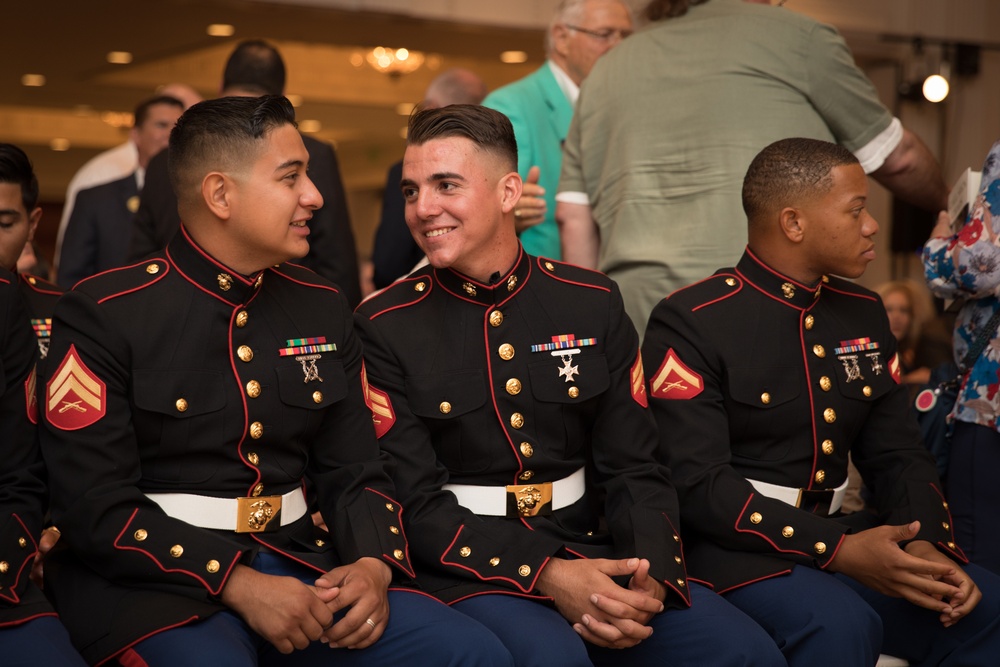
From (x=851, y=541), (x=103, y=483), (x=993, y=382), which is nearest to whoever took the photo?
(x=103, y=483)

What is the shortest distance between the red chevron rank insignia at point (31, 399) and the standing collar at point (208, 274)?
1.12 ft

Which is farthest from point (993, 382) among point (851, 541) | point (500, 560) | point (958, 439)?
point (500, 560)

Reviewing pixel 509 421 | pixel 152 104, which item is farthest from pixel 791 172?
pixel 152 104

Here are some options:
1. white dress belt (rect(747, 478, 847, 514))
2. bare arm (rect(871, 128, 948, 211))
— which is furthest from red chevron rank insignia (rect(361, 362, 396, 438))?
bare arm (rect(871, 128, 948, 211))

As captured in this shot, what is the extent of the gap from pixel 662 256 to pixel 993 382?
2.86 feet

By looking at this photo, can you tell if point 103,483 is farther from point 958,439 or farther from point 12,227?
point 958,439

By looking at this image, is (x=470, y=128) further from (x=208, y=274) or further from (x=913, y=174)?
(x=913, y=174)

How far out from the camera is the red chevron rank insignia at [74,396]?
203cm

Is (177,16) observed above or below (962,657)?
above

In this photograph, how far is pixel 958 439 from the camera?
9.43 ft

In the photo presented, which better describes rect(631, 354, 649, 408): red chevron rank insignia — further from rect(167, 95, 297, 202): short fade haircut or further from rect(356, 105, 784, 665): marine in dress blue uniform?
rect(167, 95, 297, 202): short fade haircut

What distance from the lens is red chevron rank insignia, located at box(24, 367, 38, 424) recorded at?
2158 mm

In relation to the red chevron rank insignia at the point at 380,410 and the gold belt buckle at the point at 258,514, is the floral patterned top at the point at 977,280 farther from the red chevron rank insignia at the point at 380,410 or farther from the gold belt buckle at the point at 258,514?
the gold belt buckle at the point at 258,514

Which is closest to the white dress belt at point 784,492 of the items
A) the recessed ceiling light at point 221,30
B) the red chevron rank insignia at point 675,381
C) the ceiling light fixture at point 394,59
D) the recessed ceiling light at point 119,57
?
the red chevron rank insignia at point 675,381
